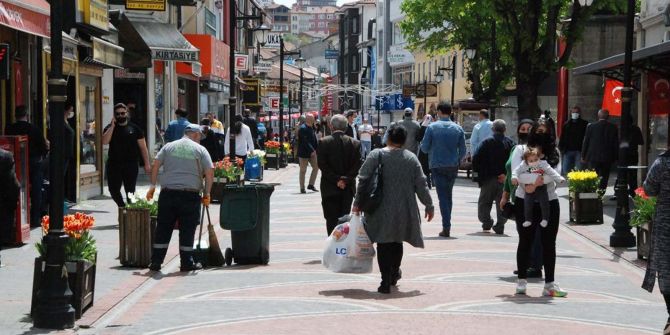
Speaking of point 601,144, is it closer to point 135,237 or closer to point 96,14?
point 96,14

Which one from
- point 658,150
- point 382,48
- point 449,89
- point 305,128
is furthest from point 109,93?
point 382,48

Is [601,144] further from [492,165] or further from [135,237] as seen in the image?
[135,237]

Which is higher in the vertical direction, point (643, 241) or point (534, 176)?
point (534, 176)

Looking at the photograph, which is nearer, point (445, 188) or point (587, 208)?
point (445, 188)

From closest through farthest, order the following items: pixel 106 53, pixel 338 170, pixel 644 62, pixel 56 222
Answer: pixel 56 222 → pixel 338 170 → pixel 106 53 → pixel 644 62

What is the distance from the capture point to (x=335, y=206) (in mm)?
15234

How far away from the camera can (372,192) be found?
478 inches

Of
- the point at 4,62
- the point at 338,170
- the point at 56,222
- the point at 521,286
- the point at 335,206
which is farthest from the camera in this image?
the point at 4,62

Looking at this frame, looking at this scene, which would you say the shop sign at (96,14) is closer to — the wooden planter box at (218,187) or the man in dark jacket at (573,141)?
the wooden planter box at (218,187)

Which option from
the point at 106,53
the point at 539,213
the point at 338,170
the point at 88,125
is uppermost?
the point at 106,53

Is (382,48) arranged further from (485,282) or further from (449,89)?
(485,282)

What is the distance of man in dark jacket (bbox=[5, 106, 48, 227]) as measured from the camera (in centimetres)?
1772

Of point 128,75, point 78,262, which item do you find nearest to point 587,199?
point 78,262

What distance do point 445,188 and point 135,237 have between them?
19.5 ft
